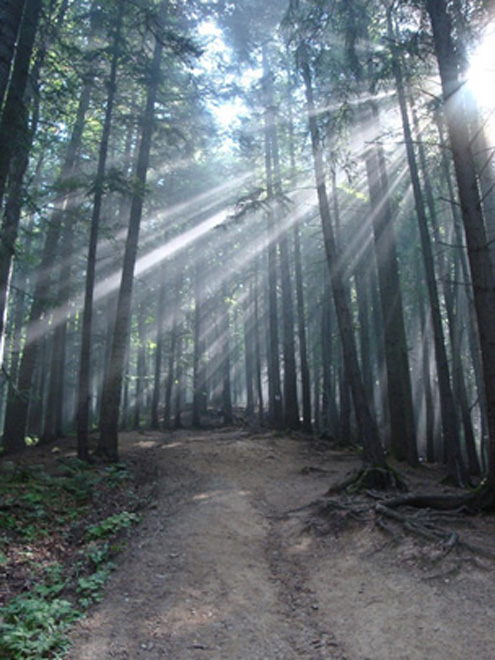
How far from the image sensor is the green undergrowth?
4.38 metres

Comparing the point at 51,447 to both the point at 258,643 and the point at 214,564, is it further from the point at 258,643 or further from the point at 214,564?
the point at 258,643

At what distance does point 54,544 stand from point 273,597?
11.7 ft

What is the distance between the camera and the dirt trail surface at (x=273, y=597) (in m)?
4.32

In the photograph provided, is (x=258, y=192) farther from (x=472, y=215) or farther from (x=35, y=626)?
(x=35, y=626)

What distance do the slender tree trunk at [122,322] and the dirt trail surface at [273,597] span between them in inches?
200

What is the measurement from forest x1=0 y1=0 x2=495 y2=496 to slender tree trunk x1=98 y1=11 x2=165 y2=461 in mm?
61

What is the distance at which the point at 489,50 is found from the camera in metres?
10.2

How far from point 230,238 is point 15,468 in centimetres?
2037

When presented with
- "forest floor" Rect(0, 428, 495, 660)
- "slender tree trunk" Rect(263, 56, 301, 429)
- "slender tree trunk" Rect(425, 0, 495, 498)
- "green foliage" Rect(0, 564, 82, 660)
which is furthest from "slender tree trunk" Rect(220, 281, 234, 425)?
"green foliage" Rect(0, 564, 82, 660)

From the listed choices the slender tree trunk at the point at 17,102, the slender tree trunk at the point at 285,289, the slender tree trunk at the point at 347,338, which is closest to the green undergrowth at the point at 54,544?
the slender tree trunk at the point at 347,338

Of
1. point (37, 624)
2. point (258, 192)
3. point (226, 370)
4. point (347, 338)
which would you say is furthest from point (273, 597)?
point (226, 370)

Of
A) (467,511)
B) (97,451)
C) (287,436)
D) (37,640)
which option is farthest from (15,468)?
(287,436)

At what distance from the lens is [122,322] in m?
14.1

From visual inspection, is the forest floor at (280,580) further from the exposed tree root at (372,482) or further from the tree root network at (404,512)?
the exposed tree root at (372,482)
